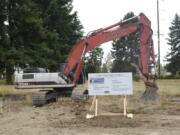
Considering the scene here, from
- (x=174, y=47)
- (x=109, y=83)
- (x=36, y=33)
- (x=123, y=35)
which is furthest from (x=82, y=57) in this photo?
(x=174, y=47)

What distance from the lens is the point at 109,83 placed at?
1853 cm

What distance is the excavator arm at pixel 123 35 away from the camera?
2500 cm

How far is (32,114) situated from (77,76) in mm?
6029

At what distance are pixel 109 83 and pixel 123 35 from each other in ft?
23.5

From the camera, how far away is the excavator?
81.9 ft

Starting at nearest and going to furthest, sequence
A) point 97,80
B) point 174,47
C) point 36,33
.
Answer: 1. point 97,80
2. point 36,33
3. point 174,47

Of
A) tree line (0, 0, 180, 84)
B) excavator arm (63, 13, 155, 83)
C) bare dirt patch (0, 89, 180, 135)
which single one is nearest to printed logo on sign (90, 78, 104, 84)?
bare dirt patch (0, 89, 180, 135)

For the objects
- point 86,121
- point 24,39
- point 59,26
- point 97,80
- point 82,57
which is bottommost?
point 86,121

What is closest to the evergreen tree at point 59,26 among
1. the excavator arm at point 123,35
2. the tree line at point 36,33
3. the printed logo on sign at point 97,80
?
the tree line at point 36,33

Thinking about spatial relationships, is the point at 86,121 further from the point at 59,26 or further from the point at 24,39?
the point at 59,26

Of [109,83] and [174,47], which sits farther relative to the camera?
[174,47]

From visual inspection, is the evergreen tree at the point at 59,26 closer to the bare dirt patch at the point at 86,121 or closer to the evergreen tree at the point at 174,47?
the bare dirt patch at the point at 86,121

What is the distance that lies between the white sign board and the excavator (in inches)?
247

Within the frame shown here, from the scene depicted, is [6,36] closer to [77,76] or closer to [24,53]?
[24,53]
